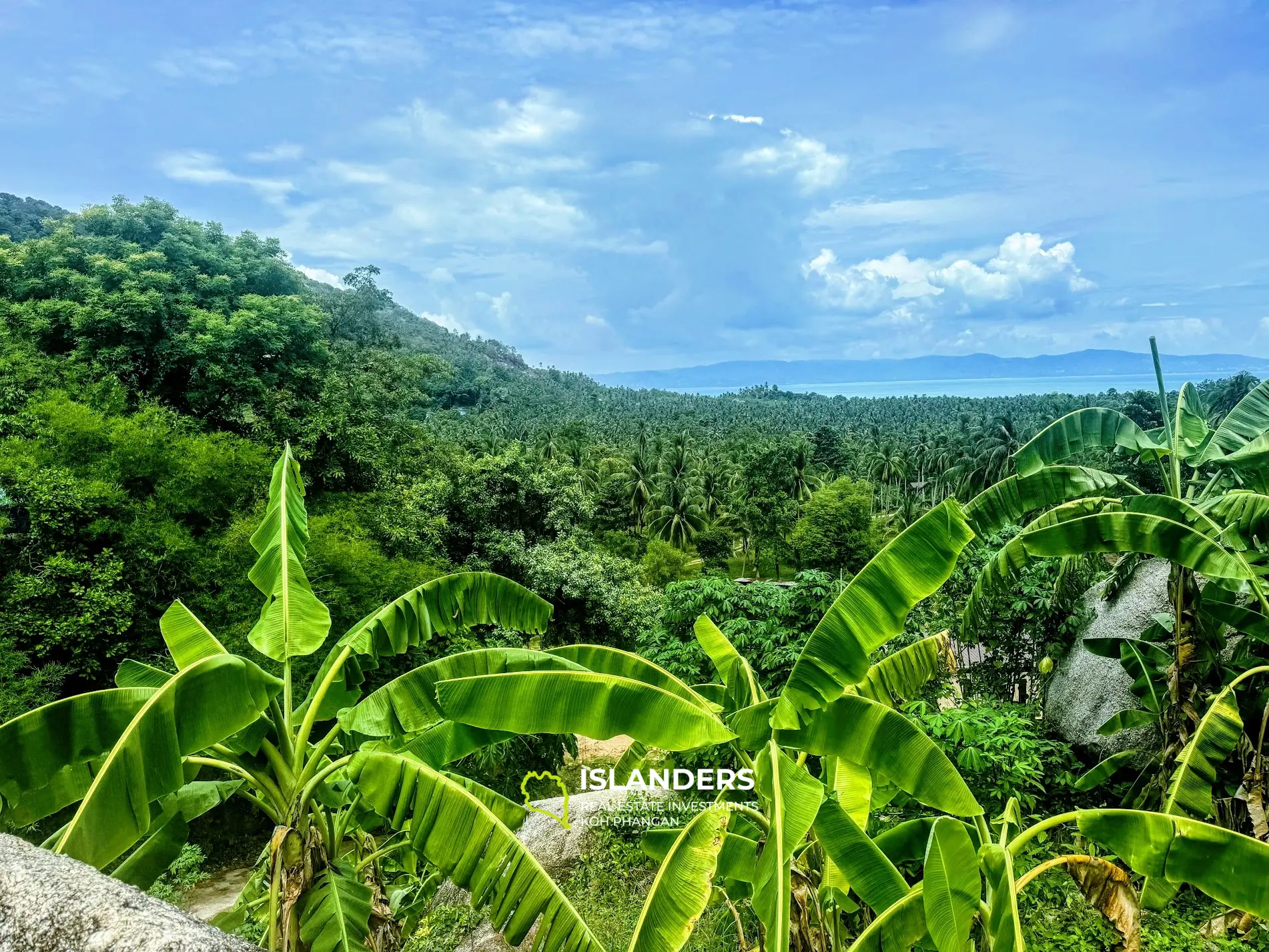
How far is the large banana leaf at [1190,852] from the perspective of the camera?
11.8 ft

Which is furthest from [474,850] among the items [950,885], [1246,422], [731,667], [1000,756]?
[1246,422]

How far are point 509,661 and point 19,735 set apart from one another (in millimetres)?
2409

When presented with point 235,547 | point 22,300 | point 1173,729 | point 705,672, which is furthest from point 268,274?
point 1173,729

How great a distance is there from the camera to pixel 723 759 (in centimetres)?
1047

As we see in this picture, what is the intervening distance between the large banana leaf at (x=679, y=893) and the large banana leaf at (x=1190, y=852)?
6.35 feet

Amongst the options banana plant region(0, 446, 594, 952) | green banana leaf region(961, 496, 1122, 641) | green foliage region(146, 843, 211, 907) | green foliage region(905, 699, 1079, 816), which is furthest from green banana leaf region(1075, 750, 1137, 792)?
green foliage region(146, 843, 211, 907)

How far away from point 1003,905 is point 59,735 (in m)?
4.58

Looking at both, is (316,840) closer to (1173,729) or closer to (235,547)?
(1173,729)

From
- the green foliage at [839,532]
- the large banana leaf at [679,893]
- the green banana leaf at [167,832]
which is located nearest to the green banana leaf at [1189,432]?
the large banana leaf at [679,893]

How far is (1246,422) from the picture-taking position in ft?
23.1

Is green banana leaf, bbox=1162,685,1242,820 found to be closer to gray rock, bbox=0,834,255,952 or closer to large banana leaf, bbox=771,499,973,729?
large banana leaf, bbox=771,499,973,729

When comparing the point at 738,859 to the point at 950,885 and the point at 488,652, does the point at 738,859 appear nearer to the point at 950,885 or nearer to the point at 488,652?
the point at 950,885

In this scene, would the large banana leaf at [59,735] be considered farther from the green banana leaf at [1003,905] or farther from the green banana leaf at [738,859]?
the green banana leaf at [1003,905]

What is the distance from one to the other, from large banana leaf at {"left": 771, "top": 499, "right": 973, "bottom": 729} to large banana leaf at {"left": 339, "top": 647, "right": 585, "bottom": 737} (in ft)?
3.98
